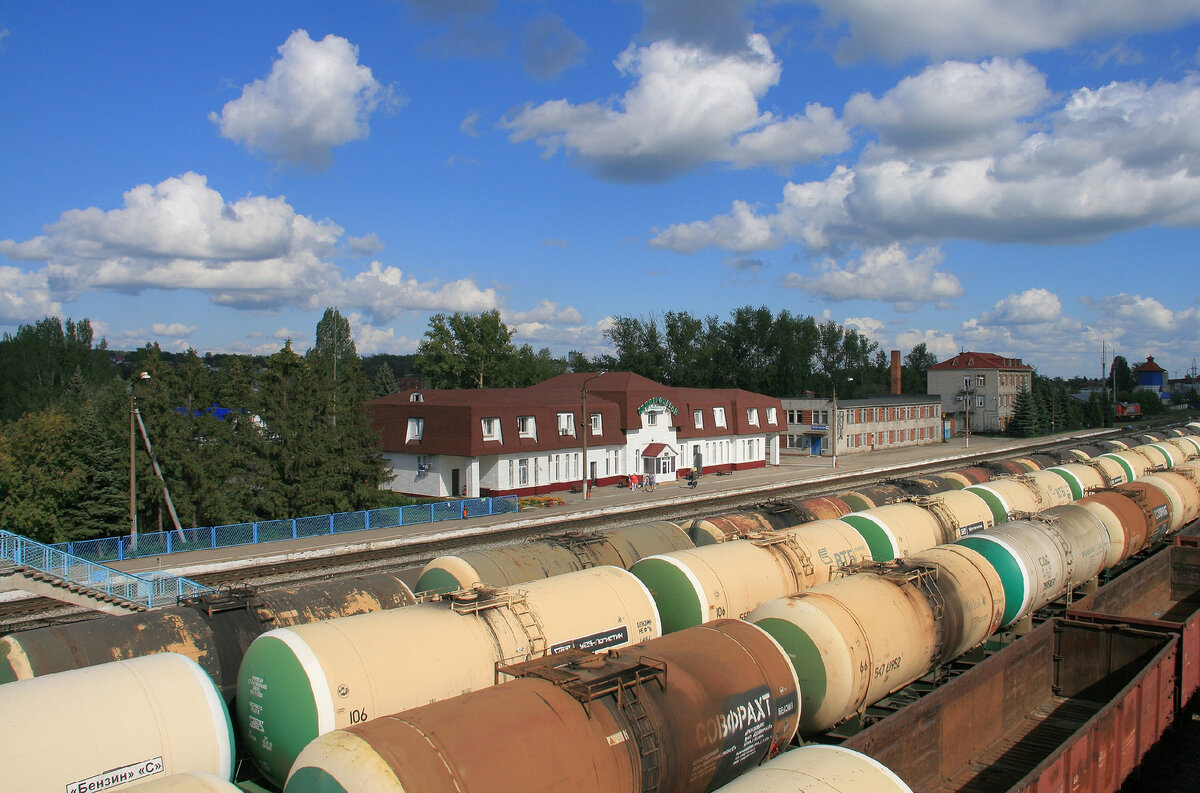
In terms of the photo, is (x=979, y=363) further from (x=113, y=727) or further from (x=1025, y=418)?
(x=113, y=727)

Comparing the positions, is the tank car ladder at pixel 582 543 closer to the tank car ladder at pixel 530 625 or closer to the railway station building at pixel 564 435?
the tank car ladder at pixel 530 625

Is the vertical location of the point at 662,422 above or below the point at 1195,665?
A: above

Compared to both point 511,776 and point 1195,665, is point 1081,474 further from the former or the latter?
point 511,776

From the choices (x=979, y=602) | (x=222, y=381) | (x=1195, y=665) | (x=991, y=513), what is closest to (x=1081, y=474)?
(x=991, y=513)

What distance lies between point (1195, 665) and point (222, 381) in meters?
41.3

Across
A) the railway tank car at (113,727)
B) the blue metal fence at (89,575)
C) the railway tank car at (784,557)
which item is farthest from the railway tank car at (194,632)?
the blue metal fence at (89,575)

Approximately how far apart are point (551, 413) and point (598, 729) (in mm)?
38232

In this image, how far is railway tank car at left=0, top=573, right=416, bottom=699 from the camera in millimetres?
11406

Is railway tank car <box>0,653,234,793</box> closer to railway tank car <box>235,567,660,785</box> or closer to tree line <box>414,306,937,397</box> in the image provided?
railway tank car <box>235,567,660,785</box>

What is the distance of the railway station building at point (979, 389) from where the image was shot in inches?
3819

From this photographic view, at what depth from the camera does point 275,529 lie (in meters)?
32.0

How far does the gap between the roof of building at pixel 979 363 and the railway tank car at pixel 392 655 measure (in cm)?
9801

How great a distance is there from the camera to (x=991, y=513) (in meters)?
24.2

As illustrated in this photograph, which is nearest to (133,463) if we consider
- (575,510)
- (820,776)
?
(575,510)
